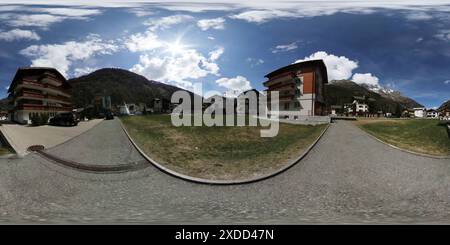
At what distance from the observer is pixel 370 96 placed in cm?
263

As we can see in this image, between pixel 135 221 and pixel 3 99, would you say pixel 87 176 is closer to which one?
pixel 135 221

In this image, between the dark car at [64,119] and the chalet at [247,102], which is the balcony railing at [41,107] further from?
the chalet at [247,102]

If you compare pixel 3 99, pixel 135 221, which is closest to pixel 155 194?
pixel 135 221

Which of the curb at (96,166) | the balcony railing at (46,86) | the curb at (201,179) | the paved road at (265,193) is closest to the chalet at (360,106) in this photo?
the paved road at (265,193)

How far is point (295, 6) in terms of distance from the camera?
2.70 m

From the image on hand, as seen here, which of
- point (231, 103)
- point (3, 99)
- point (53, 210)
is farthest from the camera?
point (53, 210)

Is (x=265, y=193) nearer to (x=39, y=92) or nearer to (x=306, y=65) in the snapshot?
(x=306, y=65)

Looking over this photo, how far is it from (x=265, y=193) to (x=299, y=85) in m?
1.17

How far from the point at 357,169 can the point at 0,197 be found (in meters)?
3.79

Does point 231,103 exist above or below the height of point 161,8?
below

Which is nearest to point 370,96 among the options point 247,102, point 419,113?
point 419,113

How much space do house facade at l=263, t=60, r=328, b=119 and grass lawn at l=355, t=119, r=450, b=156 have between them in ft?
2.34

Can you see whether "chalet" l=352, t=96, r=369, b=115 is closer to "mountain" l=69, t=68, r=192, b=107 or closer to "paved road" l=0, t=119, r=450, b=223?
"paved road" l=0, t=119, r=450, b=223

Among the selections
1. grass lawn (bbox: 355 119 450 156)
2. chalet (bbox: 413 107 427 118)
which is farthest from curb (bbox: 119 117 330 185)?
chalet (bbox: 413 107 427 118)
